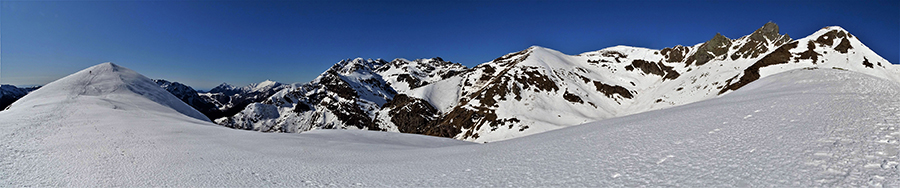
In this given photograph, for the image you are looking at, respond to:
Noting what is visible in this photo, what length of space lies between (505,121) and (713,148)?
11565cm

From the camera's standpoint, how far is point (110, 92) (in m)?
43.2

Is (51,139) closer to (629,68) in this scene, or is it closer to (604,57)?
(629,68)

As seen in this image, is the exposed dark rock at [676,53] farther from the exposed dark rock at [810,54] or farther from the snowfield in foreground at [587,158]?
the snowfield in foreground at [587,158]

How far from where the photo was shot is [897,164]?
557cm

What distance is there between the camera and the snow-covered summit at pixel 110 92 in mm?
35750

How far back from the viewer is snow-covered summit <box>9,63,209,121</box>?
117ft

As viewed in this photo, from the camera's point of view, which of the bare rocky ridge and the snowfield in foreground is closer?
the snowfield in foreground

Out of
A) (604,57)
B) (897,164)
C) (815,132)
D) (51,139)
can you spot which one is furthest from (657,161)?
(604,57)

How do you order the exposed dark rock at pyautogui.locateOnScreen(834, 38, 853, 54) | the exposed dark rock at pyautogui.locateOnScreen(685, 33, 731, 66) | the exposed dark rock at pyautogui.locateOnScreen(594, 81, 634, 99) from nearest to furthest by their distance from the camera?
1. the exposed dark rock at pyautogui.locateOnScreen(834, 38, 853, 54)
2. the exposed dark rock at pyautogui.locateOnScreen(594, 81, 634, 99)
3. the exposed dark rock at pyautogui.locateOnScreen(685, 33, 731, 66)

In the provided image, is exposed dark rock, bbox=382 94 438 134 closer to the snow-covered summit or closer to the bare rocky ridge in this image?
the bare rocky ridge

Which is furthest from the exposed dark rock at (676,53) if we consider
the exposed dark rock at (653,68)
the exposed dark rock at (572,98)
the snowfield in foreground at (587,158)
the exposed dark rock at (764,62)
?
the snowfield in foreground at (587,158)

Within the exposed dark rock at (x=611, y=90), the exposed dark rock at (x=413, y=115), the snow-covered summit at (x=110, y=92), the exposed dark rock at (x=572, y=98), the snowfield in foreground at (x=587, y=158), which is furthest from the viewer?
the exposed dark rock at (x=413, y=115)

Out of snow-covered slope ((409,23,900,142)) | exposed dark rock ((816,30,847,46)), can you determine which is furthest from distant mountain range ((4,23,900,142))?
snow-covered slope ((409,23,900,142))

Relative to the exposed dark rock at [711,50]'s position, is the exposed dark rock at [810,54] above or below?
below
